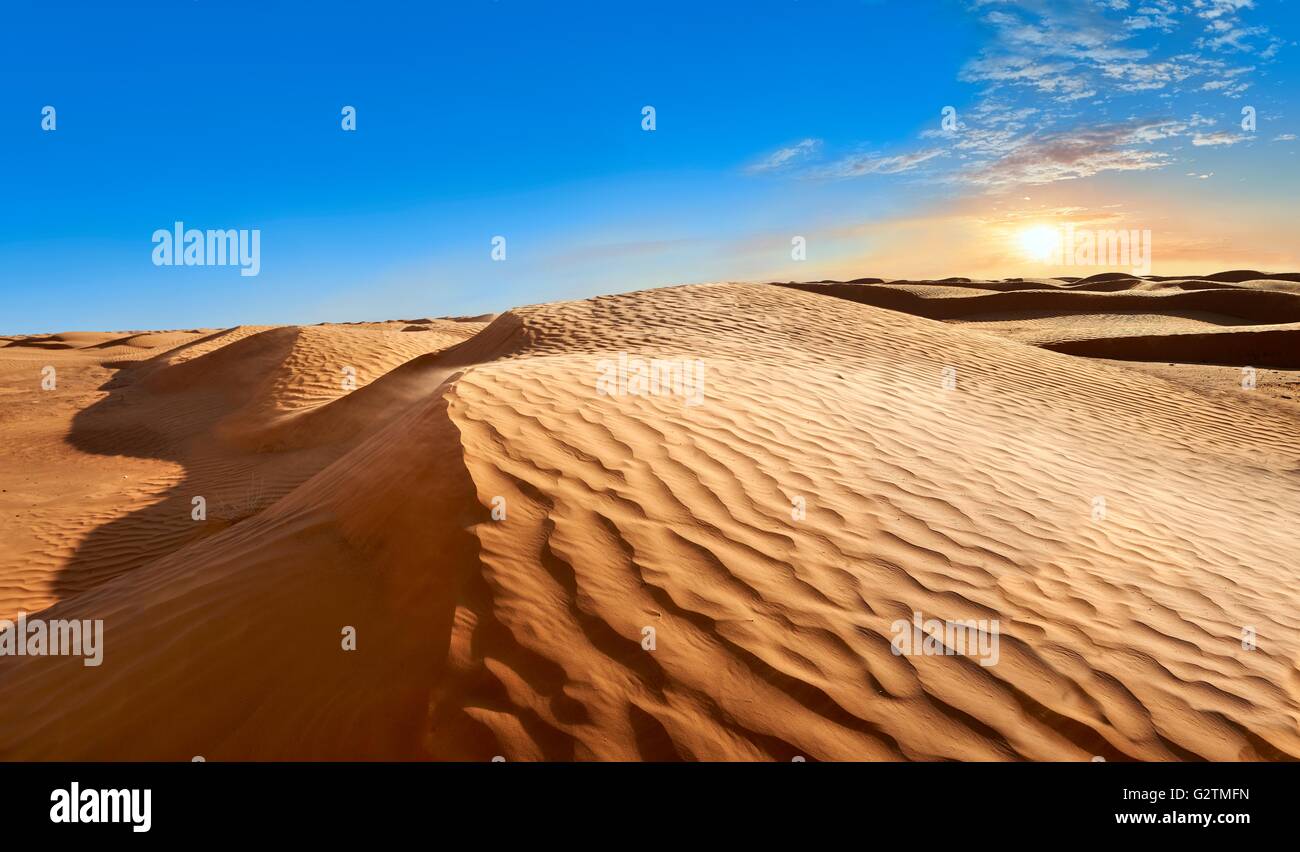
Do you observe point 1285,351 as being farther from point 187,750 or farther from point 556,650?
point 187,750

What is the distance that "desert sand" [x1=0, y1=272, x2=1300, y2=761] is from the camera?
2.39 meters

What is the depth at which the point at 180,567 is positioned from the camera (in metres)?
4.33

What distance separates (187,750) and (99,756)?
0.41 metres

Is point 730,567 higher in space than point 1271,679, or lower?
higher

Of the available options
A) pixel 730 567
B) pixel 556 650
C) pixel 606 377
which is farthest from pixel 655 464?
pixel 606 377

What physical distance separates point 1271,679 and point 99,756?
5.08m

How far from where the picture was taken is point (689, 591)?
3004mm

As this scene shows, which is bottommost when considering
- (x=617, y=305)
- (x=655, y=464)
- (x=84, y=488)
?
(x=84, y=488)

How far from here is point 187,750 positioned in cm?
237

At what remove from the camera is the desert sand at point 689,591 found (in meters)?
2.39

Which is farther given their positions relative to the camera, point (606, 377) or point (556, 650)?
point (606, 377)
